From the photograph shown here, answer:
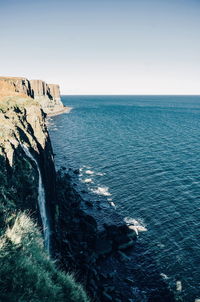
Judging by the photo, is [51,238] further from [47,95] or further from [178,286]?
[47,95]

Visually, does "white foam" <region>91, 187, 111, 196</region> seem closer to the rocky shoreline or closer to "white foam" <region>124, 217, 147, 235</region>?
the rocky shoreline

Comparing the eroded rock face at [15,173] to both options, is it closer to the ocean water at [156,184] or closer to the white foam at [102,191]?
the ocean water at [156,184]

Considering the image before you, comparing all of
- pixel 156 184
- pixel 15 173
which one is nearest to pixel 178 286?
pixel 15 173

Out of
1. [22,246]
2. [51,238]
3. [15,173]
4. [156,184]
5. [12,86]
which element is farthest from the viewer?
[12,86]

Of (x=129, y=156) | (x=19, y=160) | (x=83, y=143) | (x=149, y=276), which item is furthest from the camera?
(x=83, y=143)


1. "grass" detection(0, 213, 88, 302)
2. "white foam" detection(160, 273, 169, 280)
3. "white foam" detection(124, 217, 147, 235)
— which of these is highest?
"grass" detection(0, 213, 88, 302)

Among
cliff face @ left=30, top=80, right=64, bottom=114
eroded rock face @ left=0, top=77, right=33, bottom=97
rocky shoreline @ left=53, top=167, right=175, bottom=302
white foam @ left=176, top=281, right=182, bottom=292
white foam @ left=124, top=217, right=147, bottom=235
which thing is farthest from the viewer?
cliff face @ left=30, top=80, right=64, bottom=114

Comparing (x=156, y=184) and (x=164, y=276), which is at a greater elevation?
(x=156, y=184)

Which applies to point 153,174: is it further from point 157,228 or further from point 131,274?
point 131,274

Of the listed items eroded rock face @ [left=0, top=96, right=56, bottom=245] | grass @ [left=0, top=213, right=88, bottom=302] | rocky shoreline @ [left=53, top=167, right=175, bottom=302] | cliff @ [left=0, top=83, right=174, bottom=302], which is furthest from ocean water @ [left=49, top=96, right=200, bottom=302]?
grass @ [left=0, top=213, right=88, bottom=302]

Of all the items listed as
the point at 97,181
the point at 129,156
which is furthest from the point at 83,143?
the point at 97,181

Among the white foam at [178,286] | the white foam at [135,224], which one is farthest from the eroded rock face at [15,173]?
the white foam at [178,286]
